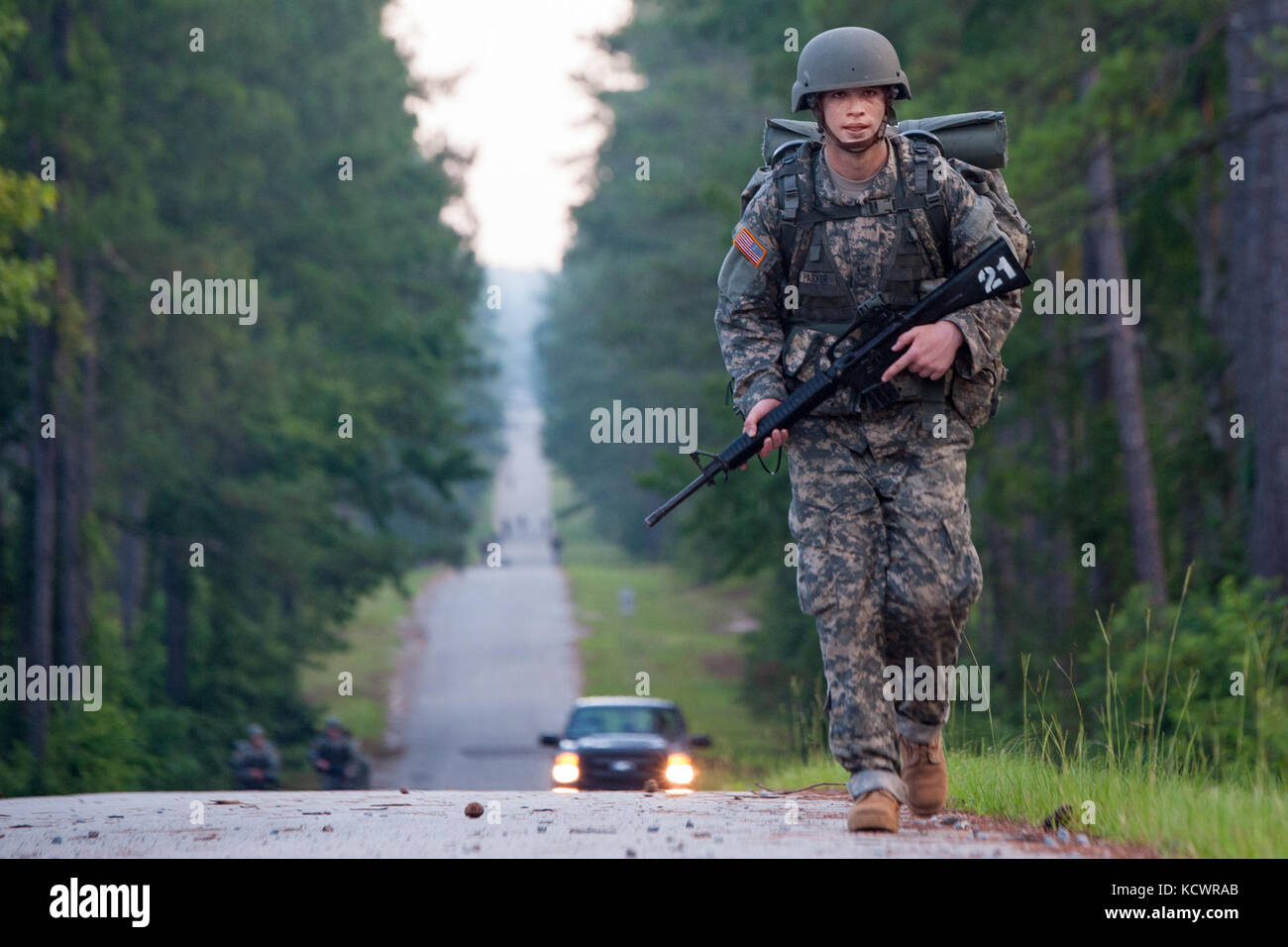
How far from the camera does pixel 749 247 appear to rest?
6008mm

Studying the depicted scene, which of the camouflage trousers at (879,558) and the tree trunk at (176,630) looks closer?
the camouflage trousers at (879,558)

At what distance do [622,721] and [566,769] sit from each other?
229 cm

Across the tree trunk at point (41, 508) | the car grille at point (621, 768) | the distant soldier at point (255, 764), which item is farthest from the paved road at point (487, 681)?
the car grille at point (621, 768)

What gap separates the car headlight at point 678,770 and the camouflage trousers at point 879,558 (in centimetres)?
887

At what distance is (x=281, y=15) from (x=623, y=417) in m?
29.0

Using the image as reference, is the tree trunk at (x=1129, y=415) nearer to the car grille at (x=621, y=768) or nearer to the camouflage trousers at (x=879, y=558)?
the car grille at (x=621, y=768)

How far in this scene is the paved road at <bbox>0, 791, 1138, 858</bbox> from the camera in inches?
196

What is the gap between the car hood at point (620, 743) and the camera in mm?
14883

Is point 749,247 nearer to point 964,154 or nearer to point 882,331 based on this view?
point 882,331

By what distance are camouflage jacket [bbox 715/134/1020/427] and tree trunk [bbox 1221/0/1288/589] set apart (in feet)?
31.5

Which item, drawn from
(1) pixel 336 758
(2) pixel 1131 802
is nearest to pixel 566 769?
(1) pixel 336 758
